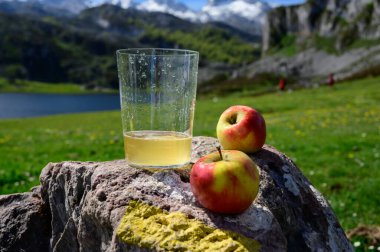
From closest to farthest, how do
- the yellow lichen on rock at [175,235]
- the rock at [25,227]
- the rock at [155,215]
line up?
the yellow lichen on rock at [175,235], the rock at [155,215], the rock at [25,227]

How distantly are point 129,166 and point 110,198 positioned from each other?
59cm

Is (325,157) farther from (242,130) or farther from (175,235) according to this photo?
(175,235)

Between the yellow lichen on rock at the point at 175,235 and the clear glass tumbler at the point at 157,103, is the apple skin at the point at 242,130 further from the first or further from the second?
the yellow lichen on rock at the point at 175,235

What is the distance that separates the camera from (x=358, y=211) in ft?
31.2

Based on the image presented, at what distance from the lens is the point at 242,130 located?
4.76 m

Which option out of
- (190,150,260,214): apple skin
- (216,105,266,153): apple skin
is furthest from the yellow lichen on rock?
(216,105,266,153): apple skin

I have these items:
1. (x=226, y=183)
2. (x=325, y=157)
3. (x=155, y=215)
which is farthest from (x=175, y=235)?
(x=325, y=157)

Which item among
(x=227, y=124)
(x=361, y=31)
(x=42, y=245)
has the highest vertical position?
(x=227, y=124)

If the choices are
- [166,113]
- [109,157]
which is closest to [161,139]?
[166,113]

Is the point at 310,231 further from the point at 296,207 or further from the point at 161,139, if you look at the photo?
the point at 161,139

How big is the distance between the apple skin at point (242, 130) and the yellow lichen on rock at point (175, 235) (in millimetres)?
1312

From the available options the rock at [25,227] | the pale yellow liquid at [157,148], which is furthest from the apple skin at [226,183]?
the rock at [25,227]

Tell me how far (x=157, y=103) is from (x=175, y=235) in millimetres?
1377

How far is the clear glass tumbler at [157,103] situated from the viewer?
168 inches
